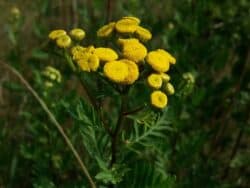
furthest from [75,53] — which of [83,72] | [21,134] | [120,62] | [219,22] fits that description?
[219,22]

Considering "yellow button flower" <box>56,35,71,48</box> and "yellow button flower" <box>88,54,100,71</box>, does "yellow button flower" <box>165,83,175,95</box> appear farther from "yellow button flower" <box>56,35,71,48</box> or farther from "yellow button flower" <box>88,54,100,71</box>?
"yellow button flower" <box>56,35,71,48</box>

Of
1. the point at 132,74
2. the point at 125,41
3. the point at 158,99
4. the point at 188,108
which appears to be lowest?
the point at 188,108

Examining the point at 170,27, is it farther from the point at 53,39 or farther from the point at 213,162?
the point at 53,39

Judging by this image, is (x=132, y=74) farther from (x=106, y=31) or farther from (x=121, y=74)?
(x=106, y=31)

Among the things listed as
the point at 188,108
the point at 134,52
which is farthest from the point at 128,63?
the point at 188,108

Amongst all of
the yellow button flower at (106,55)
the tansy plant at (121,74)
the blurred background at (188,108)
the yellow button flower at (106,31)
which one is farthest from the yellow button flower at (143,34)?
the blurred background at (188,108)

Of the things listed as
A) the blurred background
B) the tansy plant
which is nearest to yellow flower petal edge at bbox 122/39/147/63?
the tansy plant
